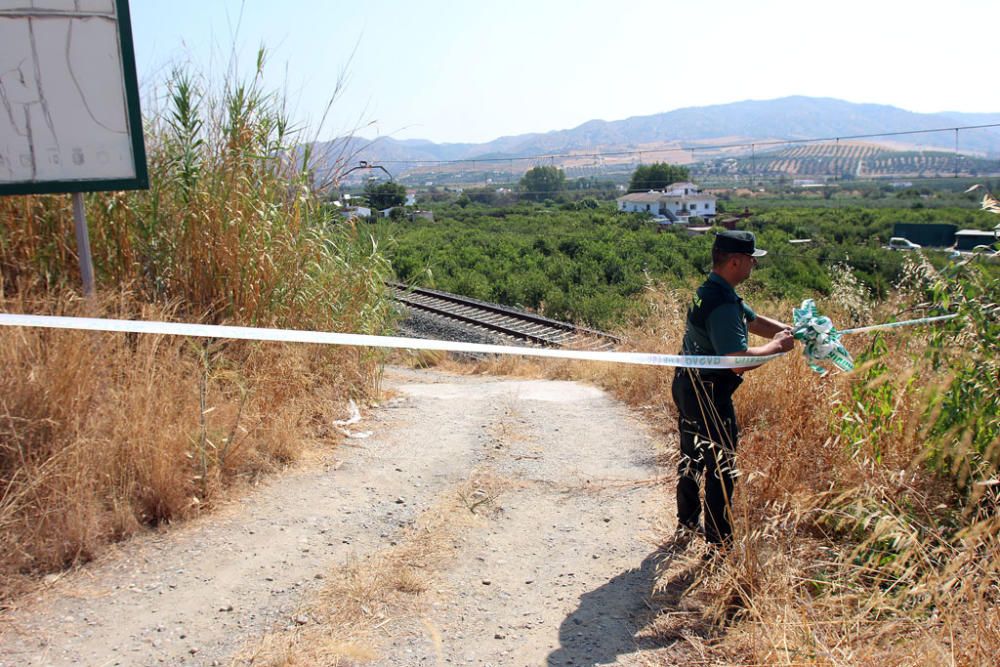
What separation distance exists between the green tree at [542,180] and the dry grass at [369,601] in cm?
3333

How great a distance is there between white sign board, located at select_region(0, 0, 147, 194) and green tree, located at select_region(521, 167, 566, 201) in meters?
32.2

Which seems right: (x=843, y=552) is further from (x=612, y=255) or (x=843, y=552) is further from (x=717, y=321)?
(x=612, y=255)

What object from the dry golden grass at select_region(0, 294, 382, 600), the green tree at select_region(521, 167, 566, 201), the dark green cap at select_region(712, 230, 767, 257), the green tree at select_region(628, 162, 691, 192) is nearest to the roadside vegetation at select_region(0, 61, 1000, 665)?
the dry golden grass at select_region(0, 294, 382, 600)

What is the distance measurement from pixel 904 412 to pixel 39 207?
18.4 ft

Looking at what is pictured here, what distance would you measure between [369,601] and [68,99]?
3.64m

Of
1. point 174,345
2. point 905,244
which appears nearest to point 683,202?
point 905,244

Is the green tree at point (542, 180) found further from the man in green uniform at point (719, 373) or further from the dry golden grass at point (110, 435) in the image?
the man in green uniform at point (719, 373)

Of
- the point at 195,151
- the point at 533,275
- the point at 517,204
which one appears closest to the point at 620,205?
the point at 517,204

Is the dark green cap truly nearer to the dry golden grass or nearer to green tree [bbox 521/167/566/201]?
the dry golden grass

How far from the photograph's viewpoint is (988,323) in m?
3.43

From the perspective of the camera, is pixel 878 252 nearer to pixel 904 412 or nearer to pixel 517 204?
pixel 904 412

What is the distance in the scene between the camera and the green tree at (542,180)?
3778 centimetres

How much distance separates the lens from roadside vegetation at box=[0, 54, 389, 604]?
146 inches

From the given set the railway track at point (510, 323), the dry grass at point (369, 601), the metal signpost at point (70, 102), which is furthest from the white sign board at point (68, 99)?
the railway track at point (510, 323)
